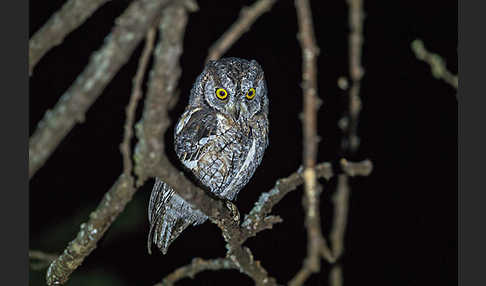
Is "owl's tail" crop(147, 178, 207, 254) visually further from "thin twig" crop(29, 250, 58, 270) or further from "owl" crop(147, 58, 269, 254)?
"thin twig" crop(29, 250, 58, 270)

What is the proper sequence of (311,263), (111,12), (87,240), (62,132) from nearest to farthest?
(311,263) < (62,132) < (87,240) < (111,12)

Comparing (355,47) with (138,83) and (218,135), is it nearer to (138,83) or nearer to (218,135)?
(138,83)

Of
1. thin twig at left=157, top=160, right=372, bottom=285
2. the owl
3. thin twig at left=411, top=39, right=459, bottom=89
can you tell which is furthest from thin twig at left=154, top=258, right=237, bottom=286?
thin twig at left=411, top=39, right=459, bottom=89

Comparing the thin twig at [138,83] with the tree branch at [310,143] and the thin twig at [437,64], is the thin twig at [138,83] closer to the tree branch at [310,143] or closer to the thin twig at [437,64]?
the tree branch at [310,143]

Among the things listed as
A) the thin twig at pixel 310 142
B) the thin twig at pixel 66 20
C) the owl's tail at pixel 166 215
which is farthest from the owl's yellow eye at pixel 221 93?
the thin twig at pixel 310 142

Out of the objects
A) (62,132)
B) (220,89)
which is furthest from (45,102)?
(62,132)

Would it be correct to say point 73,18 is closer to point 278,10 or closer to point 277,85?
point 278,10
